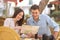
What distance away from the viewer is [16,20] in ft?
5.57

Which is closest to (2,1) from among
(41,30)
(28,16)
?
(28,16)

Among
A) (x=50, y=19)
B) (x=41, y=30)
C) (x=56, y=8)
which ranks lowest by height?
(x=41, y=30)

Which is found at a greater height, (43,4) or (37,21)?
(43,4)

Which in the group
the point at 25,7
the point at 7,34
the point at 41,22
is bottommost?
the point at 7,34

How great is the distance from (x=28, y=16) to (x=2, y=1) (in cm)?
28

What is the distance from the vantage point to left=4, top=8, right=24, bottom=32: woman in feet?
5.49

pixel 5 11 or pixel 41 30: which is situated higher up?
pixel 5 11

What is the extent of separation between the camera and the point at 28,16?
166cm

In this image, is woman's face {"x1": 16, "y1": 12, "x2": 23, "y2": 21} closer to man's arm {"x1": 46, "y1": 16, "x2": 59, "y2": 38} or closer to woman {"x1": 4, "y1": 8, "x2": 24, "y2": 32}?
woman {"x1": 4, "y1": 8, "x2": 24, "y2": 32}

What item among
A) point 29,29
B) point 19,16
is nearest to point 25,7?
point 19,16

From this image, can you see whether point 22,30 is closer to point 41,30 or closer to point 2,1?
point 41,30

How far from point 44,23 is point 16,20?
0.27m

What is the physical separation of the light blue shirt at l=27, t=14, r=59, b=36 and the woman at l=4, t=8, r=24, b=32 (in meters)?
0.08

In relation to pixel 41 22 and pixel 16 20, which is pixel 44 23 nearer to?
pixel 41 22
